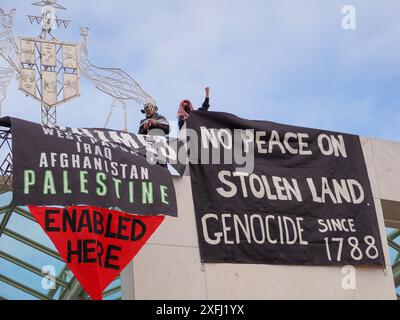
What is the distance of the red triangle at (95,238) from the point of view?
1172 centimetres

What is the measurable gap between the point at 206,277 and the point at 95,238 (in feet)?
7.09

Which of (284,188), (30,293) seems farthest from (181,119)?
(30,293)

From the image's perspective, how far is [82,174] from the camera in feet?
39.8

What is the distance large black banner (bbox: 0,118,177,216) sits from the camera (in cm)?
1167

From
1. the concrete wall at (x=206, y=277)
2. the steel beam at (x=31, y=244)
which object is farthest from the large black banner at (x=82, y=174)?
the steel beam at (x=31, y=244)

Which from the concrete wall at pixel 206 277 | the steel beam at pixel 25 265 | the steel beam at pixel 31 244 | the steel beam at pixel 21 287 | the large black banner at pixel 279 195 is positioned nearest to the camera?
the concrete wall at pixel 206 277

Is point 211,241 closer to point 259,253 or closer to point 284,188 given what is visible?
point 259,253

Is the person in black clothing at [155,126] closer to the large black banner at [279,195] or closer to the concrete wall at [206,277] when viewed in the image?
the large black banner at [279,195]

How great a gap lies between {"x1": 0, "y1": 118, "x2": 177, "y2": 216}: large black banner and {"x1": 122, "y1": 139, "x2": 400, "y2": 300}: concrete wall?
3.20 ft

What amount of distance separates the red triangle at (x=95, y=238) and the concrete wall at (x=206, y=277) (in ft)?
Result: 2.56

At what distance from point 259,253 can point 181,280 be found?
4.50 ft

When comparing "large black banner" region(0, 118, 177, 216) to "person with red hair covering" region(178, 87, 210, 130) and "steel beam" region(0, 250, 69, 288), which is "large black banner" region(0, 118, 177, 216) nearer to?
"person with red hair covering" region(178, 87, 210, 130)

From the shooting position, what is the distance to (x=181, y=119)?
48.3 feet

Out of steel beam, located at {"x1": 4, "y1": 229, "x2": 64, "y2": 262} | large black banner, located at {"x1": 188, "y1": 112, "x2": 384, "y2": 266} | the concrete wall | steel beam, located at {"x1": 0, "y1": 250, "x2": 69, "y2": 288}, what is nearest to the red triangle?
the concrete wall
